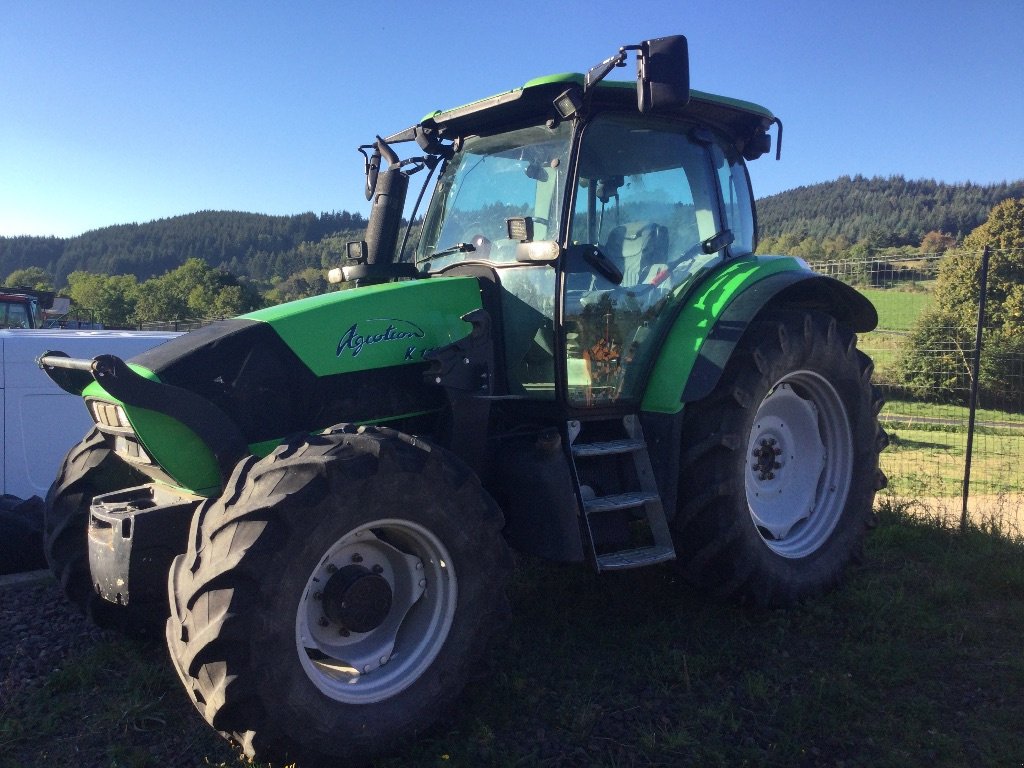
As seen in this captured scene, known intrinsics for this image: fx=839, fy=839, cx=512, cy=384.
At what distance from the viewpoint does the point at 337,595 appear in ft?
9.48

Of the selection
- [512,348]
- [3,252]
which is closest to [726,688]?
[512,348]

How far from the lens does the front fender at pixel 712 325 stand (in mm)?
3930

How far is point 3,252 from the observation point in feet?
260

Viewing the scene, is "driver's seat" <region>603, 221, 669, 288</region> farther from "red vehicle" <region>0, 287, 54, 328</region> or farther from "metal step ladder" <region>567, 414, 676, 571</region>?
"red vehicle" <region>0, 287, 54, 328</region>

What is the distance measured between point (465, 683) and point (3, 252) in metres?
91.0

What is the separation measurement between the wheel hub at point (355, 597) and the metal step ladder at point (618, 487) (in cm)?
106

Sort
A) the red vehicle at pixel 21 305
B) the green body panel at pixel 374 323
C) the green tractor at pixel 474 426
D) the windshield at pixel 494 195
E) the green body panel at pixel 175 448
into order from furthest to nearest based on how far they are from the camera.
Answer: the red vehicle at pixel 21 305 < the windshield at pixel 494 195 < the green body panel at pixel 374 323 < the green body panel at pixel 175 448 < the green tractor at pixel 474 426

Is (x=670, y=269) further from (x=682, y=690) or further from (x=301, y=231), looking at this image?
(x=301, y=231)

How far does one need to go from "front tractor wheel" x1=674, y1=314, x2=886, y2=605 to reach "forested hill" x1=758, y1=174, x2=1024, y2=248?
35.2m

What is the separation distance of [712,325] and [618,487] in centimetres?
90

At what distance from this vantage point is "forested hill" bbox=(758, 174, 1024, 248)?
40.4 m

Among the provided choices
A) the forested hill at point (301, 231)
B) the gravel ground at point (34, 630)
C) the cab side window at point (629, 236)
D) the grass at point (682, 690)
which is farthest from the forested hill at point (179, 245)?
the grass at point (682, 690)

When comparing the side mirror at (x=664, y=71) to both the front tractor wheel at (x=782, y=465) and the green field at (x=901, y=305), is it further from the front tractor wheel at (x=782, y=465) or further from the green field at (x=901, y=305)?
the green field at (x=901, y=305)

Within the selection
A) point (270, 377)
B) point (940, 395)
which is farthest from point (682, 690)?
point (940, 395)
